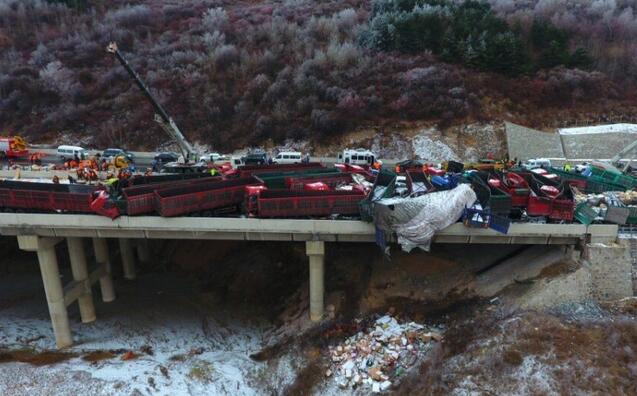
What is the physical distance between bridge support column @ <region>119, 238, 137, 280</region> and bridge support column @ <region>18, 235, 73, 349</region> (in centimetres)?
681

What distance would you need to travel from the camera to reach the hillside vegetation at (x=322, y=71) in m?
51.2

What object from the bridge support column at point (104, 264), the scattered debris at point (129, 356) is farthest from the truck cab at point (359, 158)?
the scattered debris at point (129, 356)

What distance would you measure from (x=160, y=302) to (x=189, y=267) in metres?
4.42

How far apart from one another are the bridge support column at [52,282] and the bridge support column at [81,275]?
1175 mm

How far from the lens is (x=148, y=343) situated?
24.4 meters

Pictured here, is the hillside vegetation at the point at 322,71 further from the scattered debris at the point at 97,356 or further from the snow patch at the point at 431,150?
the scattered debris at the point at 97,356

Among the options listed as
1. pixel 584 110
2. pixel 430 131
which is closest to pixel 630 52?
pixel 584 110

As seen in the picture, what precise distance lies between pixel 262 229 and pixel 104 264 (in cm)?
1264

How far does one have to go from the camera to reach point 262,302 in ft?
91.2

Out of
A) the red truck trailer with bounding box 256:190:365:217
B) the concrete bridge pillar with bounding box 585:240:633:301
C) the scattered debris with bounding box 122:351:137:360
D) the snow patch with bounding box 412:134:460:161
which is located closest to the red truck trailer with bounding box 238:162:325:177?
the red truck trailer with bounding box 256:190:365:217

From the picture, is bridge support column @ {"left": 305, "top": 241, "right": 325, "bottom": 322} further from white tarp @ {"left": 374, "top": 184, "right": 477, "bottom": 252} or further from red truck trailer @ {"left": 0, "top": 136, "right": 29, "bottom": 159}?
red truck trailer @ {"left": 0, "top": 136, "right": 29, "bottom": 159}

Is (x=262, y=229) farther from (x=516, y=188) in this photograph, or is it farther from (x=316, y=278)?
(x=516, y=188)

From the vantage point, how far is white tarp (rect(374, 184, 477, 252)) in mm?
20953

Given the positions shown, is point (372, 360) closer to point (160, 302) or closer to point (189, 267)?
point (160, 302)
